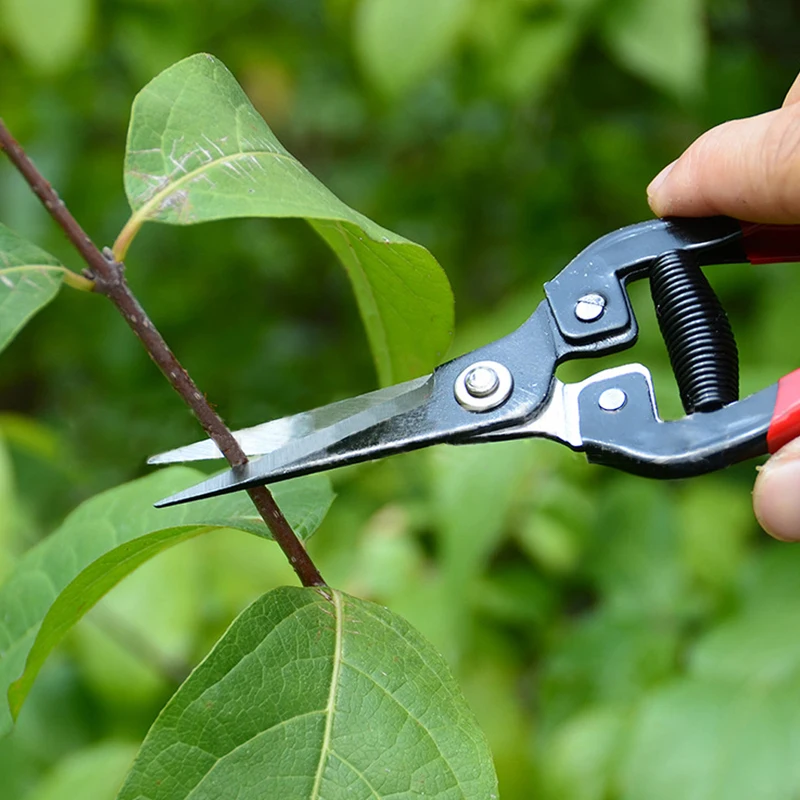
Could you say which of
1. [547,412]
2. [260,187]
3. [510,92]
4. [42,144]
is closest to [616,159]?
[510,92]

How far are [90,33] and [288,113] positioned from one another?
710 millimetres

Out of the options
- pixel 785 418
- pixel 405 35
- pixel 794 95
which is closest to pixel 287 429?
pixel 785 418

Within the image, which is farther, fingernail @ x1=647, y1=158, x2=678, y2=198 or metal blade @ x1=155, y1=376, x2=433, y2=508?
fingernail @ x1=647, y1=158, x2=678, y2=198

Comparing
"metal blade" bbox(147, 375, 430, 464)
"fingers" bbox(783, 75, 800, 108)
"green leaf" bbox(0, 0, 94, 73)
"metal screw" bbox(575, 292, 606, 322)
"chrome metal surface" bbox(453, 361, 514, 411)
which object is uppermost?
"green leaf" bbox(0, 0, 94, 73)

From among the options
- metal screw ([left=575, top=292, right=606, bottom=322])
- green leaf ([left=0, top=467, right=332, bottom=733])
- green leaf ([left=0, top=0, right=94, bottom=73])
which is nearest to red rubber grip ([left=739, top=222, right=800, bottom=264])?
metal screw ([left=575, top=292, right=606, bottom=322])

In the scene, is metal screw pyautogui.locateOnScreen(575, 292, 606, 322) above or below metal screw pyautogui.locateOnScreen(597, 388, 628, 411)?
above

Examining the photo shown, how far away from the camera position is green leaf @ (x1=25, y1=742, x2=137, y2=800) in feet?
3.08

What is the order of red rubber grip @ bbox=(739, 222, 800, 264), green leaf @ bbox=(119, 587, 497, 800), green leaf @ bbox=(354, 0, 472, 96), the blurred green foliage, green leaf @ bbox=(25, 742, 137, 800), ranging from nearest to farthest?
green leaf @ bbox=(119, 587, 497, 800) < red rubber grip @ bbox=(739, 222, 800, 264) < green leaf @ bbox=(25, 742, 137, 800) < the blurred green foliage < green leaf @ bbox=(354, 0, 472, 96)

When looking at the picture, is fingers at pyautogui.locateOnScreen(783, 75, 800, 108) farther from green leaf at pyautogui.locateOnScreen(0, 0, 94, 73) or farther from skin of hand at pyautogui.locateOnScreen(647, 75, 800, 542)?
green leaf at pyautogui.locateOnScreen(0, 0, 94, 73)

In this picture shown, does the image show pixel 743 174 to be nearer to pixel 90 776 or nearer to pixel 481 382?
pixel 481 382

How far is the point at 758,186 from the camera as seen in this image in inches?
25.6

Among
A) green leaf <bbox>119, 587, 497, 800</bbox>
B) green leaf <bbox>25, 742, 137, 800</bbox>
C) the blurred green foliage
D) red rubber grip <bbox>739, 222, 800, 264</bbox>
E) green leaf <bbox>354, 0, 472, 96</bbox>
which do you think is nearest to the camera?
green leaf <bbox>119, 587, 497, 800</bbox>

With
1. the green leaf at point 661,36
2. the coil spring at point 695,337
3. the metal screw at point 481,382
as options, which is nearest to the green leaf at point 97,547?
the metal screw at point 481,382

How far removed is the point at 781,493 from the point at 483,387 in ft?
0.66
